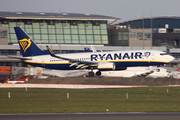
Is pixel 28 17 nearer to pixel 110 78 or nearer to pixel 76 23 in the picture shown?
pixel 76 23

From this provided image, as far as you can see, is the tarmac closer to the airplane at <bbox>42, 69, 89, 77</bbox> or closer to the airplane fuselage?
the airplane at <bbox>42, 69, 89, 77</bbox>

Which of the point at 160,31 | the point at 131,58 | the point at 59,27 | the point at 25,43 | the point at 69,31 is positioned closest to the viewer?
the point at 131,58

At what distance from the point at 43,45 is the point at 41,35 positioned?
16.8 ft

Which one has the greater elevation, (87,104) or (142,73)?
(87,104)

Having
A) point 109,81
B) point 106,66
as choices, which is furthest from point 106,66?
point 109,81

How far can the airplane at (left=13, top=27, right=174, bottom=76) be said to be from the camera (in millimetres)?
50375

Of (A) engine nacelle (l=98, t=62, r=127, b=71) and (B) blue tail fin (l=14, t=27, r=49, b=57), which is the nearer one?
(A) engine nacelle (l=98, t=62, r=127, b=71)

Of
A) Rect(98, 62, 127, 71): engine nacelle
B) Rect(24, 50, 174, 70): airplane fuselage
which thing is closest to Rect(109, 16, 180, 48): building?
Rect(24, 50, 174, 70): airplane fuselage

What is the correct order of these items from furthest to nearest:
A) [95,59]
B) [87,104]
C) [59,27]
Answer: [59,27] < [95,59] < [87,104]

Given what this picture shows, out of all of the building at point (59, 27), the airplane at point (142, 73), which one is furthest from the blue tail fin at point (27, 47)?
the building at point (59, 27)

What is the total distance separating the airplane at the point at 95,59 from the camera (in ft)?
165

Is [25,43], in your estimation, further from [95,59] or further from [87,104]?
[87,104]

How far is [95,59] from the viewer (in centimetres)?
5284

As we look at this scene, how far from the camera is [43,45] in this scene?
105 metres
